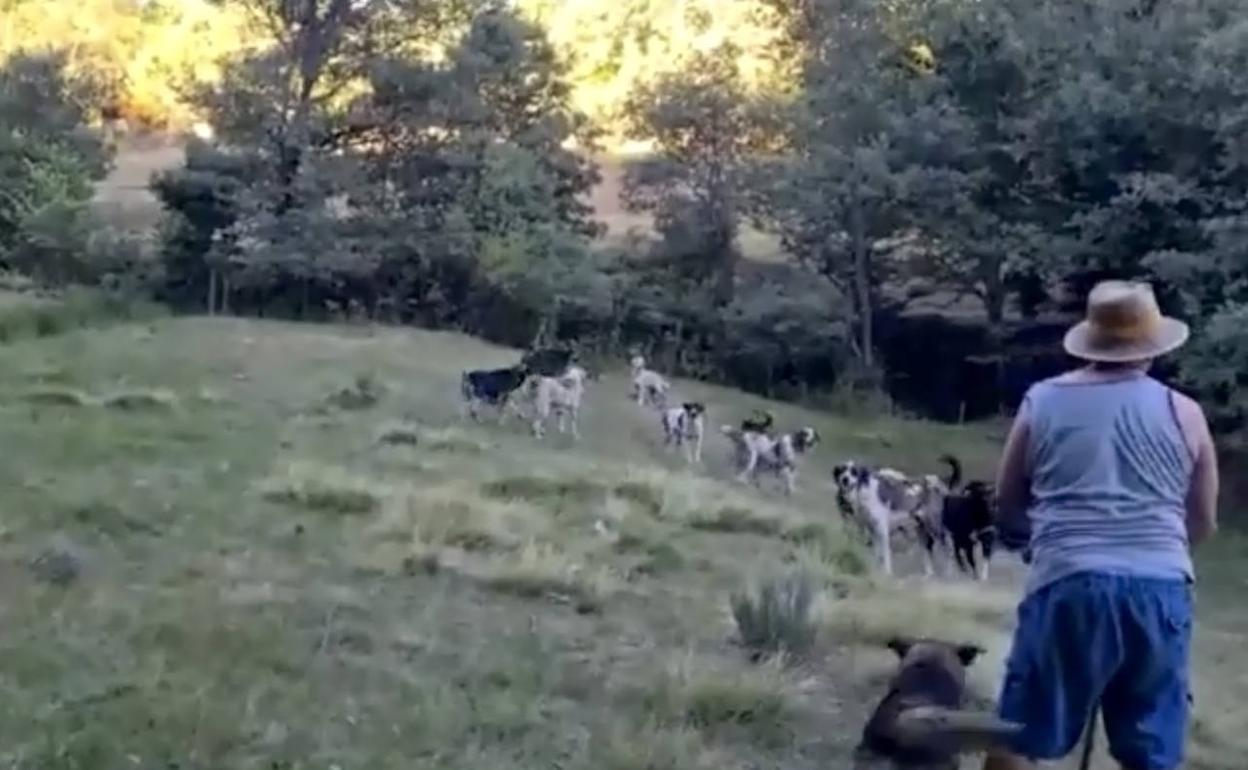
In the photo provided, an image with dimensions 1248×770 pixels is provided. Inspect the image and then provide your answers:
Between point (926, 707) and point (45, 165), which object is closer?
point (926, 707)

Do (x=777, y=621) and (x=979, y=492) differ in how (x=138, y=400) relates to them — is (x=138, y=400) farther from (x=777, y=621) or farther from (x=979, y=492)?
(x=777, y=621)

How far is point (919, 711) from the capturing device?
5.17 metres

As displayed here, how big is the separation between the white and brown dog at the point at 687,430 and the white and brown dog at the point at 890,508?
426cm

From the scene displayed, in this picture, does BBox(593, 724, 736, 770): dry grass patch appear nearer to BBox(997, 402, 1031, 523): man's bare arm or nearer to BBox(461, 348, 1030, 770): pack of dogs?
BBox(461, 348, 1030, 770): pack of dogs

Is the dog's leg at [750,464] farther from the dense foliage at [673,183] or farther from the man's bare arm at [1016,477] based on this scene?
the man's bare arm at [1016,477]

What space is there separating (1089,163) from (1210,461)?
1759 cm

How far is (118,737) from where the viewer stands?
505 cm

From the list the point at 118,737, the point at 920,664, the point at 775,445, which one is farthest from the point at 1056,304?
the point at 118,737

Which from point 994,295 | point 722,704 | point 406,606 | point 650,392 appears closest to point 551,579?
point 406,606

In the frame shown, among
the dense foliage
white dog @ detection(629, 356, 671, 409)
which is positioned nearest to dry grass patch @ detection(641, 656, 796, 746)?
white dog @ detection(629, 356, 671, 409)

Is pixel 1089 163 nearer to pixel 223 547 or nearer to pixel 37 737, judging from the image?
pixel 223 547

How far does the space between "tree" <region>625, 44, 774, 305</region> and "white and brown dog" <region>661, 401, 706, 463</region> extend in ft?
26.3

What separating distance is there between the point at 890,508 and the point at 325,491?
13.2 feet

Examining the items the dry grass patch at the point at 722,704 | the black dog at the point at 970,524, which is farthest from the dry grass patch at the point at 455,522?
the black dog at the point at 970,524
